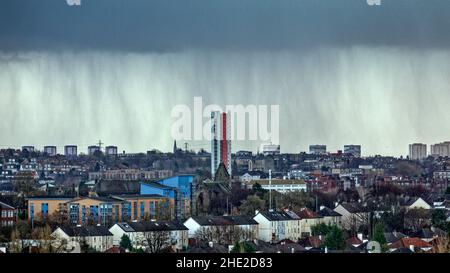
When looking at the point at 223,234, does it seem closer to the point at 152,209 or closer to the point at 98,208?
the point at 98,208

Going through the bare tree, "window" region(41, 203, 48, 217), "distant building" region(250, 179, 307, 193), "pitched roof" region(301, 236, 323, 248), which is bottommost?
"pitched roof" region(301, 236, 323, 248)

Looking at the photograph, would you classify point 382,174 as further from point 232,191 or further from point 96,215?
point 96,215

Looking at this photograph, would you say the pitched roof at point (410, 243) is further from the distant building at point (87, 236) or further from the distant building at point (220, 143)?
the distant building at point (220, 143)

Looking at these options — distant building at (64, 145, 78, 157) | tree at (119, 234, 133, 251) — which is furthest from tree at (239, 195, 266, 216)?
distant building at (64, 145, 78, 157)

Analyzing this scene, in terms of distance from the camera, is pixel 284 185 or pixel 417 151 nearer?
pixel 417 151

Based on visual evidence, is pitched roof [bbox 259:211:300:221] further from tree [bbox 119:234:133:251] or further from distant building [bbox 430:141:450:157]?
distant building [bbox 430:141:450:157]

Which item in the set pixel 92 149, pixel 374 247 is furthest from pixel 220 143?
pixel 374 247
